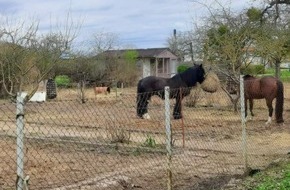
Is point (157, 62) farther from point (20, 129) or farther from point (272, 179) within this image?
point (20, 129)

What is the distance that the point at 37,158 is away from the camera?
9.62m

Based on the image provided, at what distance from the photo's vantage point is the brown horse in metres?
16.4

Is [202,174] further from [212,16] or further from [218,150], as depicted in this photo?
[212,16]

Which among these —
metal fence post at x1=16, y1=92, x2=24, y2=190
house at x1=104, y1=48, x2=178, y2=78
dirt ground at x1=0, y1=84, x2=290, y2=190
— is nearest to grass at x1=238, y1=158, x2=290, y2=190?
Result: dirt ground at x1=0, y1=84, x2=290, y2=190

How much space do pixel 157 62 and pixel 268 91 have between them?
124 ft

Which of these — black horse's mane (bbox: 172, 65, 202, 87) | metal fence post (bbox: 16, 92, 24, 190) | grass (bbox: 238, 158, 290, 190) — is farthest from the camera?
black horse's mane (bbox: 172, 65, 202, 87)

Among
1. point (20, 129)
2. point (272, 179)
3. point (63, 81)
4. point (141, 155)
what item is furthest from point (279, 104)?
point (63, 81)

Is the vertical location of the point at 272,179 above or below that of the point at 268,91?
below

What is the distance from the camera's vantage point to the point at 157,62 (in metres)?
54.4

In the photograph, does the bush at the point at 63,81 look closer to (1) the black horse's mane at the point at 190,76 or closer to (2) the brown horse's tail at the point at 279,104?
(1) the black horse's mane at the point at 190,76

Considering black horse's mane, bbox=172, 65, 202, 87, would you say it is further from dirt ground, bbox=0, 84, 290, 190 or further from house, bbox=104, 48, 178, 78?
house, bbox=104, 48, 178, 78

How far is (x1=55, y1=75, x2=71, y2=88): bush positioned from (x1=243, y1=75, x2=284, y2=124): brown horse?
2420 centimetres

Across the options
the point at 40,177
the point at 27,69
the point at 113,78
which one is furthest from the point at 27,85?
the point at 40,177

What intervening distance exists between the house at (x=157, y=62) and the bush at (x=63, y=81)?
449 inches
